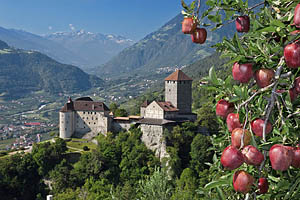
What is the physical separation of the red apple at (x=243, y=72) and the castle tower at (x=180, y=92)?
148 feet

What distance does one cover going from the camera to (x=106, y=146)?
150ft

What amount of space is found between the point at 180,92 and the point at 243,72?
4567cm

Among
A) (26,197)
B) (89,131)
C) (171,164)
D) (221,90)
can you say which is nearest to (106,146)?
(89,131)

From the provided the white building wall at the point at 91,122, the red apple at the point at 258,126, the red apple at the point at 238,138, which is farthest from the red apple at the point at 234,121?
the white building wall at the point at 91,122

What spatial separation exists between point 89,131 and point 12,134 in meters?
136

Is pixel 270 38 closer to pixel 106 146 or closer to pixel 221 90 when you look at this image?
pixel 221 90

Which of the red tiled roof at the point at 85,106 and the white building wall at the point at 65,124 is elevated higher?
the red tiled roof at the point at 85,106

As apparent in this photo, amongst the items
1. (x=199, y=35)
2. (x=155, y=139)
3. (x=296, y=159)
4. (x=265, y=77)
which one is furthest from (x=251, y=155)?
(x=155, y=139)

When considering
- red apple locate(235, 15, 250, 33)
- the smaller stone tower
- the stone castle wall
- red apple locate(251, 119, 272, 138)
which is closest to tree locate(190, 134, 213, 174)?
the stone castle wall

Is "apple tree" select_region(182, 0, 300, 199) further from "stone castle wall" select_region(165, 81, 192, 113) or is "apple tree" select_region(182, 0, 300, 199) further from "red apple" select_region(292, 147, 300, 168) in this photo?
"stone castle wall" select_region(165, 81, 192, 113)

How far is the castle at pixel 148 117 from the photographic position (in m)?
44.4

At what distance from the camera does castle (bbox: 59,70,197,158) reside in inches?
1747

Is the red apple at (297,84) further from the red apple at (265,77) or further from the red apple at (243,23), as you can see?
the red apple at (243,23)

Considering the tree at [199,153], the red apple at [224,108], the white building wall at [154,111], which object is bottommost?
Answer: the tree at [199,153]
